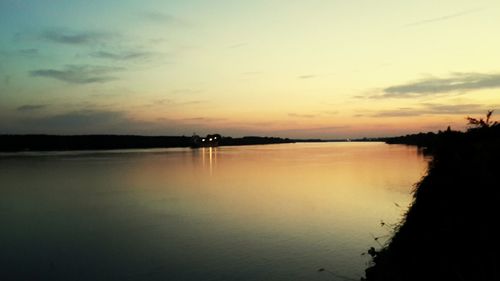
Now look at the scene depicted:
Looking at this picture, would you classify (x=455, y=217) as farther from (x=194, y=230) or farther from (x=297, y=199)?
(x=297, y=199)

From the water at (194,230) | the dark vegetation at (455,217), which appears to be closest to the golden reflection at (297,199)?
the water at (194,230)

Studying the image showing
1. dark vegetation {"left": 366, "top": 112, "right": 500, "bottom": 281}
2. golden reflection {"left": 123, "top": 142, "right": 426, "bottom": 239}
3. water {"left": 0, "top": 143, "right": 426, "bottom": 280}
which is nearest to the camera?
dark vegetation {"left": 366, "top": 112, "right": 500, "bottom": 281}

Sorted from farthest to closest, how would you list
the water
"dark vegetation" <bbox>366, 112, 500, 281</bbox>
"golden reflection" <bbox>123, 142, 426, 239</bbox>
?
"golden reflection" <bbox>123, 142, 426, 239</bbox> → the water → "dark vegetation" <bbox>366, 112, 500, 281</bbox>

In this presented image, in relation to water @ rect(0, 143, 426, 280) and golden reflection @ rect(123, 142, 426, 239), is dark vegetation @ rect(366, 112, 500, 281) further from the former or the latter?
golden reflection @ rect(123, 142, 426, 239)

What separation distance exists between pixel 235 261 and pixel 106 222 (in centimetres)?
1274

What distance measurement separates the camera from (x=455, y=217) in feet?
27.7

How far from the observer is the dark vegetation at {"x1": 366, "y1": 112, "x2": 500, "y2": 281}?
24.4 feet

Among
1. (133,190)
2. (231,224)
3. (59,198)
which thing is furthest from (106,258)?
(133,190)

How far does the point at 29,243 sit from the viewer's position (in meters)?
22.2

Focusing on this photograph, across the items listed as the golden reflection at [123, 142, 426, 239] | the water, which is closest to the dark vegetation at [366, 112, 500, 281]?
the water

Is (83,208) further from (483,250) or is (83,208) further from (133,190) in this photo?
(483,250)

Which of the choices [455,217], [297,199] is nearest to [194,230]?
[297,199]

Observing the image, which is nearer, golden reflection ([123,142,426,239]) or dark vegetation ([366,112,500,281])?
dark vegetation ([366,112,500,281])

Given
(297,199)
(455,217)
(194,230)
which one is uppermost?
(455,217)
